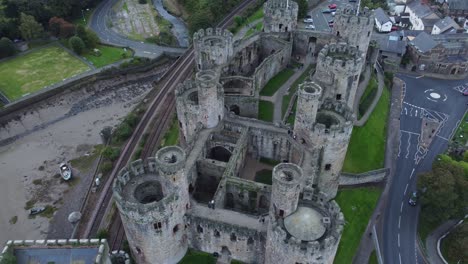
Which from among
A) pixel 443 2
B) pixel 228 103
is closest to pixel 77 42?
pixel 228 103

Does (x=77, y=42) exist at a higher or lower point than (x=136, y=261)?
higher

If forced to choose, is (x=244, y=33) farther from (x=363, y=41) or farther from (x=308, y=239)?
(x=308, y=239)

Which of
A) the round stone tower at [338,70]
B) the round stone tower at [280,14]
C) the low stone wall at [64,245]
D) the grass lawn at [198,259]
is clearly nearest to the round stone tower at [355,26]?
the round stone tower at [338,70]

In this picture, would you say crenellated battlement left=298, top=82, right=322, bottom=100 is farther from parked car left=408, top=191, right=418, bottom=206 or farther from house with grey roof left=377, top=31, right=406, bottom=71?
house with grey roof left=377, top=31, right=406, bottom=71

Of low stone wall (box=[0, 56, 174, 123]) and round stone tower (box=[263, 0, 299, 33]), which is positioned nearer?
round stone tower (box=[263, 0, 299, 33])

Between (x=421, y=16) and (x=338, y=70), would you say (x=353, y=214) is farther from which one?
(x=421, y=16)

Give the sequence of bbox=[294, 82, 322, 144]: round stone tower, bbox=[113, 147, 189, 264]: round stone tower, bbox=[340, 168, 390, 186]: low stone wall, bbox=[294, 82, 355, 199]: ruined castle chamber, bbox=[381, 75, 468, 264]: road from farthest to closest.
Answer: bbox=[340, 168, 390, 186]: low stone wall < bbox=[381, 75, 468, 264]: road < bbox=[294, 82, 355, 199]: ruined castle chamber < bbox=[294, 82, 322, 144]: round stone tower < bbox=[113, 147, 189, 264]: round stone tower

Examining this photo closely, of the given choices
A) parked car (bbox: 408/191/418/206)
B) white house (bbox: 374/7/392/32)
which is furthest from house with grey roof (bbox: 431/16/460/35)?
parked car (bbox: 408/191/418/206)
